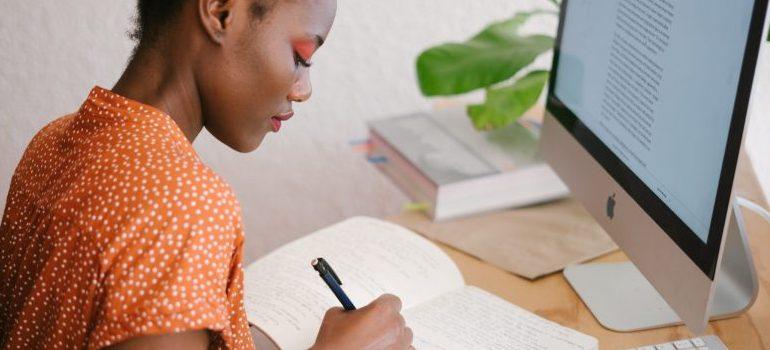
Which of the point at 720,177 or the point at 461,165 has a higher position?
the point at 720,177

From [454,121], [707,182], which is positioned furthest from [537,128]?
[707,182]

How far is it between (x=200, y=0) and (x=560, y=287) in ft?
1.74

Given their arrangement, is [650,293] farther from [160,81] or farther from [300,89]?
[160,81]

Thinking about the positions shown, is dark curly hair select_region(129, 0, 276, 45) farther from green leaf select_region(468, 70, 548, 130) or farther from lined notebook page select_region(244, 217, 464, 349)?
green leaf select_region(468, 70, 548, 130)

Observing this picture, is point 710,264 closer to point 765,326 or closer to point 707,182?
point 707,182

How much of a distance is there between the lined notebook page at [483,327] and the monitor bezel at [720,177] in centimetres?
14

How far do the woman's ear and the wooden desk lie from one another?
35 cm

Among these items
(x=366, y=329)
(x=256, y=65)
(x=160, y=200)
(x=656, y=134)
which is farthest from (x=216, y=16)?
(x=656, y=134)

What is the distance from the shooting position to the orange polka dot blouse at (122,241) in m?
0.64

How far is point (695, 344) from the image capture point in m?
0.87

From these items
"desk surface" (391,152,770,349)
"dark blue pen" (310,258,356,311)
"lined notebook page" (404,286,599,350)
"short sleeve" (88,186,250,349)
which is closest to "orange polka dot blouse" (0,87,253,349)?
"short sleeve" (88,186,250,349)

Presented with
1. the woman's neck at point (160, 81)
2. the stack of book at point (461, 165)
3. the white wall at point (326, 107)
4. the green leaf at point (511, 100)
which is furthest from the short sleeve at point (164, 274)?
the white wall at point (326, 107)

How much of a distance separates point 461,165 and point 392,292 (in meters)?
0.28

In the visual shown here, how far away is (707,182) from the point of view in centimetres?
77
